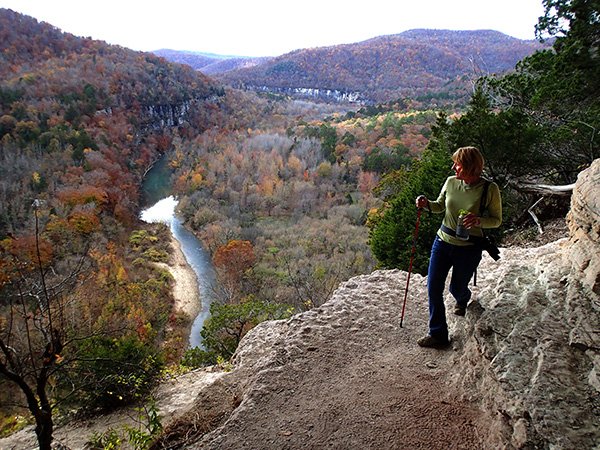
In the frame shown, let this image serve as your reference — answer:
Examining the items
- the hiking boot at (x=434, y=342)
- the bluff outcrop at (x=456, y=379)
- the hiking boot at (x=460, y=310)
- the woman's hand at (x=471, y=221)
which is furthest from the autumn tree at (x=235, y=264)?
the woman's hand at (x=471, y=221)

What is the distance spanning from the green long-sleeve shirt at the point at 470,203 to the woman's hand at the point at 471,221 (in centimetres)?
6

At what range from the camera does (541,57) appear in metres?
10.6

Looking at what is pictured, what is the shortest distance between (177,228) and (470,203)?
147 feet

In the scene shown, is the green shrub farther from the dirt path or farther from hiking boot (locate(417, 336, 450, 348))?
hiking boot (locate(417, 336, 450, 348))

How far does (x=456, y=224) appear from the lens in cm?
400

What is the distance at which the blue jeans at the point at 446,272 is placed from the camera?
4.09m

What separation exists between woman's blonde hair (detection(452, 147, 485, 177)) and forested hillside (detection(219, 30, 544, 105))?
321 ft

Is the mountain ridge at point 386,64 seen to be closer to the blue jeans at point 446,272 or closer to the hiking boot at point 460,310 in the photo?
the hiking boot at point 460,310

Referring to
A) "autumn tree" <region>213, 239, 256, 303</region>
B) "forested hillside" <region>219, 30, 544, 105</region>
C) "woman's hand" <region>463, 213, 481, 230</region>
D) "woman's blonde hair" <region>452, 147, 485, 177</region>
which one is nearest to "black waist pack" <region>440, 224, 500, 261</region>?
"woman's hand" <region>463, 213, 481, 230</region>

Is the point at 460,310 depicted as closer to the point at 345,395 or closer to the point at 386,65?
the point at 345,395

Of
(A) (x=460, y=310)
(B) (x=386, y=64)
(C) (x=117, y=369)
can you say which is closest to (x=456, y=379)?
(A) (x=460, y=310)

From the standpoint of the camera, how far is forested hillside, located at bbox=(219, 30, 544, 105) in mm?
107844

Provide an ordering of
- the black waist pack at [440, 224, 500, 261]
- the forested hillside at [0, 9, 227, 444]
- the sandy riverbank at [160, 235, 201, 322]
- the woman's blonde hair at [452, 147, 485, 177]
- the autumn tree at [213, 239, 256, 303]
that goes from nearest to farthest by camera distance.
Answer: the woman's blonde hair at [452, 147, 485, 177], the black waist pack at [440, 224, 500, 261], the forested hillside at [0, 9, 227, 444], the sandy riverbank at [160, 235, 201, 322], the autumn tree at [213, 239, 256, 303]

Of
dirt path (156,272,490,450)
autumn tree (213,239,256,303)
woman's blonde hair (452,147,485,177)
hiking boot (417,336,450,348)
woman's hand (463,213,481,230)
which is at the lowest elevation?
autumn tree (213,239,256,303)
